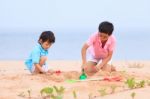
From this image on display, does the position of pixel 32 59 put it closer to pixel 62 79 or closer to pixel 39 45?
pixel 39 45

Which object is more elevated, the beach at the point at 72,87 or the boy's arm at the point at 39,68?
the boy's arm at the point at 39,68

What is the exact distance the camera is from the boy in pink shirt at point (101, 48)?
9555 mm

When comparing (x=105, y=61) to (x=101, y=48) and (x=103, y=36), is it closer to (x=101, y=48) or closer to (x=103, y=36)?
(x=101, y=48)

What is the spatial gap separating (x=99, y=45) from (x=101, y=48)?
65 millimetres

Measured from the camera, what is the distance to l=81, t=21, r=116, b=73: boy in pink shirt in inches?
376

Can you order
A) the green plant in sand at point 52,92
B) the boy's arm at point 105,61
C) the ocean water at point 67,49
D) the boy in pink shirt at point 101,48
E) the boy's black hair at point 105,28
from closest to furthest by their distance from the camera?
the green plant in sand at point 52,92
the boy's black hair at point 105,28
the boy in pink shirt at point 101,48
the boy's arm at point 105,61
the ocean water at point 67,49

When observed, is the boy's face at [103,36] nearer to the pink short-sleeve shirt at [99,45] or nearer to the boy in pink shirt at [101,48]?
the boy in pink shirt at [101,48]

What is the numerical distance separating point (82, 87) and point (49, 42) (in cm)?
222

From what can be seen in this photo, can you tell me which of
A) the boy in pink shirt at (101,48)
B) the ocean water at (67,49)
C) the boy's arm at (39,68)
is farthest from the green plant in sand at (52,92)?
the ocean water at (67,49)

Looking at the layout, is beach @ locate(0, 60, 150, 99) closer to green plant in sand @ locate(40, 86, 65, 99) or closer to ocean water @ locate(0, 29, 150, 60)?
green plant in sand @ locate(40, 86, 65, 99)

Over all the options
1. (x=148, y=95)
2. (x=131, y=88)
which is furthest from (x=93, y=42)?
(x=148, y=95)

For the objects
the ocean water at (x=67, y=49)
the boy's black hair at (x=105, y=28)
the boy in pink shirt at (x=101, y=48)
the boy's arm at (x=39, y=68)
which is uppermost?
the boy's black hair at (x=105, y=28)

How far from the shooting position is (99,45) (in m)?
9.99

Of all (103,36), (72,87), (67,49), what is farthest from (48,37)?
(67,49)
